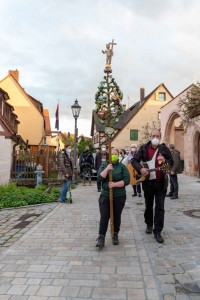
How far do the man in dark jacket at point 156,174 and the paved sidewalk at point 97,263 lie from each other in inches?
16.3

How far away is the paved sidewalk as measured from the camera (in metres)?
3.10

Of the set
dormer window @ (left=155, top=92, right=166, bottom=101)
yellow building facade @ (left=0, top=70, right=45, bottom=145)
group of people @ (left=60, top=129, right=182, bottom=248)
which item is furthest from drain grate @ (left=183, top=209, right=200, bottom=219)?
dormer window @ (left=155, top=92, right=166, bottom=101)

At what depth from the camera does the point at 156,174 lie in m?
5.02

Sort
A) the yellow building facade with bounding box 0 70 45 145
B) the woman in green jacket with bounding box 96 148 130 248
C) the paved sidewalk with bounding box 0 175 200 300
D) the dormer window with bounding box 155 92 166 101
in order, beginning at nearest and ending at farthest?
the paved sidewalk with bounding box 0 175 200 300 → the woman in green jacket with bounding box 96 148 130 248 → the yellow building facade with bounding box 0 70 45 145 → the dormer window with bounding box 155 92 166 101

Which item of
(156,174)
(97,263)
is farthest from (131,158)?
(97,263)

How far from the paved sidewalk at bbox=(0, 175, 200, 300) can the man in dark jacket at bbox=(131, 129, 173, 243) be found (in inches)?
16.3

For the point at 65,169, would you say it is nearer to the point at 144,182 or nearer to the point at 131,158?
the point at 131,158

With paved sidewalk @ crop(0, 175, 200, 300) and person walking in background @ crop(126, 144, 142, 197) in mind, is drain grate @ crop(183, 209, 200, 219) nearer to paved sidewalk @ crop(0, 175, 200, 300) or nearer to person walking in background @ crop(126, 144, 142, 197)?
paved sidewalk @ crop(0, 175, 200, 300)

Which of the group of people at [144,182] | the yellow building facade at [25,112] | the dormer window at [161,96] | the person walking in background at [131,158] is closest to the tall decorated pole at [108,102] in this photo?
the group of people at [144,182]

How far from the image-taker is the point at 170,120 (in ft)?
76.2

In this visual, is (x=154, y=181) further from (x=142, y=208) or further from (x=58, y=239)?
(x=142, y=208)

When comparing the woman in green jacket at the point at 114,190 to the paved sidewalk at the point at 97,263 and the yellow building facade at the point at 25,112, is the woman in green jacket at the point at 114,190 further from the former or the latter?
the yellow building facade at the point at 25,112

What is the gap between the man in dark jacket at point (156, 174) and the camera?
5.01m

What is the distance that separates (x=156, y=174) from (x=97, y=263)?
1.93 metres
